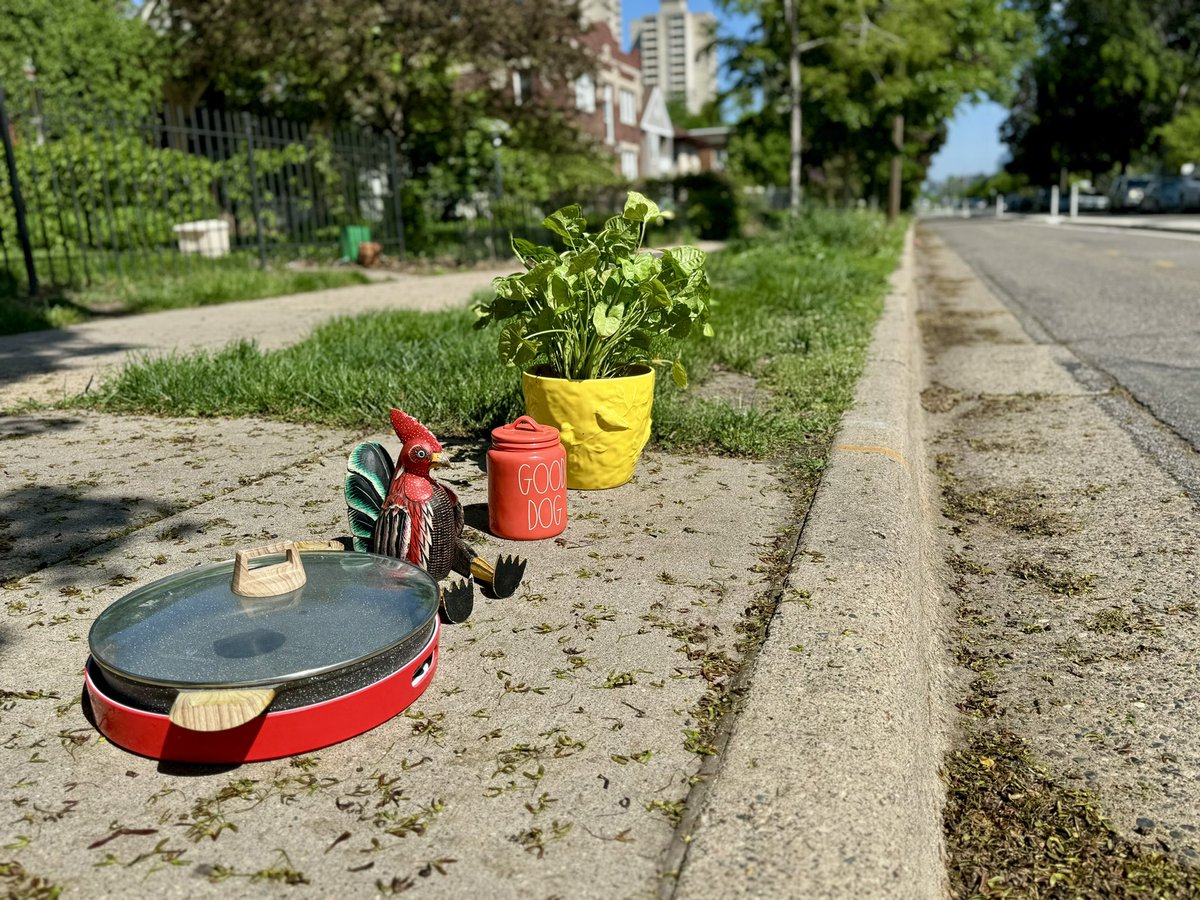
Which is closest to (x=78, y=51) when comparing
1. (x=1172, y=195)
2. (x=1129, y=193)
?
(x=1172, y=195)

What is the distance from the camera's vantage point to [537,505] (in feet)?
9.77

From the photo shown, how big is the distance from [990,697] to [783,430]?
1909mm

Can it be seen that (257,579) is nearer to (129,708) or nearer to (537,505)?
(129,708)

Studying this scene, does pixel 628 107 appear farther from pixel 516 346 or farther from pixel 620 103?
pixel 516 346

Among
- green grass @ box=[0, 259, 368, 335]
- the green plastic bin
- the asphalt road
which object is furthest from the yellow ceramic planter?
the green plastic bin

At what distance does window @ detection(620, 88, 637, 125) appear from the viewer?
1512 inches

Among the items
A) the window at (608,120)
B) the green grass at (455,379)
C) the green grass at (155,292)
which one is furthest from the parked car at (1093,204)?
the green grass at (455,379)

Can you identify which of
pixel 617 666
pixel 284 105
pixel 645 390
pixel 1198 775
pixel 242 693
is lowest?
pixel 1198 775

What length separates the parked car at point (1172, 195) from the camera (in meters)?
37.3

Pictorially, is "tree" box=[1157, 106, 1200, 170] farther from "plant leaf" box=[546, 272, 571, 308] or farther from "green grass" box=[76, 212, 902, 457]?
"plant leaf" box=[546, 272, 571, 308]

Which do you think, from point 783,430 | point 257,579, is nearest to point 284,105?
point 783,430

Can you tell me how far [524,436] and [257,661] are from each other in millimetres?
1309

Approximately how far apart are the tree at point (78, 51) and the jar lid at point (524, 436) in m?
17.8

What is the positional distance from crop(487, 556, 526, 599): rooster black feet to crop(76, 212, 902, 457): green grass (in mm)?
1619
